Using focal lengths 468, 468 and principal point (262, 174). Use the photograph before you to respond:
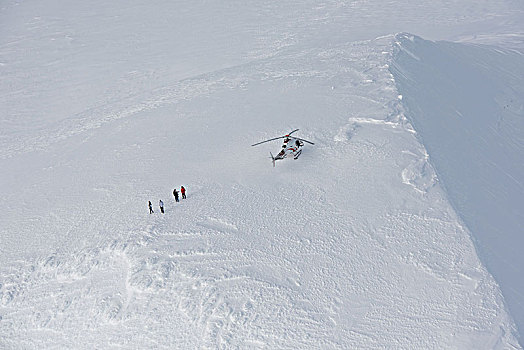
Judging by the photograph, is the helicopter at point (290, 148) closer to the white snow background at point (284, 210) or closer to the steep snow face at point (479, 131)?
the white snow background at point (284, 210)

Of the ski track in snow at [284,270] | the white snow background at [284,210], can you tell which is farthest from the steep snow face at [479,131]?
the ski track in snow at [284,270]

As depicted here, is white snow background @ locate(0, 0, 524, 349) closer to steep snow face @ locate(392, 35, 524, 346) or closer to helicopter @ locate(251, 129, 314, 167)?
steep snow face @ locate(392, 35, 524, 346)

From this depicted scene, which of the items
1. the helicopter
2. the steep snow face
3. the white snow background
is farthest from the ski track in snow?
the steep snow face

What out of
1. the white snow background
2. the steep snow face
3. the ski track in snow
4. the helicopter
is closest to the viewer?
the ski track in snow

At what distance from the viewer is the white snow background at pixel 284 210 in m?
16.0

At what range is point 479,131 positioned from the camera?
26.0m

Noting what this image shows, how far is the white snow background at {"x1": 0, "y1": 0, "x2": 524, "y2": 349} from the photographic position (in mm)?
16031

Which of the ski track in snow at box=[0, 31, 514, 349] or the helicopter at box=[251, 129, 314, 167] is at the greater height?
the helicopter at box=[251, 129, 314, 167]

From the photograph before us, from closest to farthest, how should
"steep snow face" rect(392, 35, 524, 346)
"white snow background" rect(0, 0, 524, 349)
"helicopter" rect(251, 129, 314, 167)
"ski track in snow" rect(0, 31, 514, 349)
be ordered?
"ski track in snow" rect(0, 31, 514, 349) < "white snow background" rect(0, 0, 524, 349) < "steep snow face" rect(392, 35, 524, 346) < "helicopter" rect(251, 129, 314, 167)

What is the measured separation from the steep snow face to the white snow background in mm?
116

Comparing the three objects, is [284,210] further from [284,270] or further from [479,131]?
[479,131]

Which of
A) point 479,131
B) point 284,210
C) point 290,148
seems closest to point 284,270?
point 284,210

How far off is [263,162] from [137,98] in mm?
17559

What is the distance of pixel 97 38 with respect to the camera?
5409 cm
